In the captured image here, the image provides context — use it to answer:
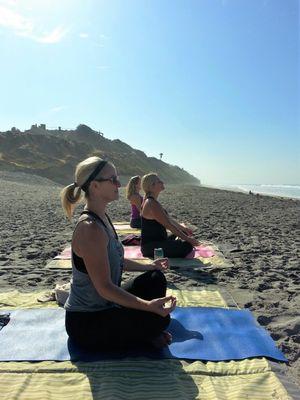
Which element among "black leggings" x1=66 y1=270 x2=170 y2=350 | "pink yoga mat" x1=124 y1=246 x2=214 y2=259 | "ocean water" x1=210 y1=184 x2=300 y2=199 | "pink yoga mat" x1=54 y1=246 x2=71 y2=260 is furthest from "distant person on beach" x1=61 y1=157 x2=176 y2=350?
"ocean water" x1=210 y1=184 x2=300 y2=199

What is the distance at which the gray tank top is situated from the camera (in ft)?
12.4

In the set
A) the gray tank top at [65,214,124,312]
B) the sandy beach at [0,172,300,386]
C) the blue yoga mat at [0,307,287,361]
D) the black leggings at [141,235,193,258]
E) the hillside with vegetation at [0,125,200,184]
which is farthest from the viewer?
the hillside with vegetation at [0,125,200,184]

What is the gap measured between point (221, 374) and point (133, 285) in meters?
1.14

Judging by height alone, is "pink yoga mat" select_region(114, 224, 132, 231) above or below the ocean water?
below

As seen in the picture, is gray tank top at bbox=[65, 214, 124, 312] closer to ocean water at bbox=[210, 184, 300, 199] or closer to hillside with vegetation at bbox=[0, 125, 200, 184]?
ocean water at bbox=[210, 184, 300, 199]

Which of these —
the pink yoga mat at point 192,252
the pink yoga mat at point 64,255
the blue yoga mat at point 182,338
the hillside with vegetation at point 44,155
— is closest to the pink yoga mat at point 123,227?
the pink yoga mat at point 192,252

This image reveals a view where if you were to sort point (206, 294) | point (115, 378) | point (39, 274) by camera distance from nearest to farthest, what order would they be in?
point (115, 378)
point (206, 294)
point (39, 274)

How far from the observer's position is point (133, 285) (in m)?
4.23

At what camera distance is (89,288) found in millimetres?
3781

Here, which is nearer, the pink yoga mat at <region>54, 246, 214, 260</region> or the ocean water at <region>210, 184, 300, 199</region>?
the pink yoga mat at <region>54, 246, 214, 260</region>

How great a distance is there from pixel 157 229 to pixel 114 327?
4159 millimetres

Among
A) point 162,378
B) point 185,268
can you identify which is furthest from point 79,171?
point 185,268

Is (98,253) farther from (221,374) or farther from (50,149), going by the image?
(50,149)

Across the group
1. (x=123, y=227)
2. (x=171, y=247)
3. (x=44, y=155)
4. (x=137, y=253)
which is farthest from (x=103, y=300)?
(x=44, y=155)
